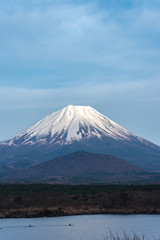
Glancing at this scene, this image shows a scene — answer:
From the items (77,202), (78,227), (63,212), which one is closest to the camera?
(78,227)

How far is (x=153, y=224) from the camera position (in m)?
51.2

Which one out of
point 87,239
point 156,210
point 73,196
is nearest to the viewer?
point 87,239

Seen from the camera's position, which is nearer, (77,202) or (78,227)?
(78,227)

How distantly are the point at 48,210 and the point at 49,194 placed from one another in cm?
1496

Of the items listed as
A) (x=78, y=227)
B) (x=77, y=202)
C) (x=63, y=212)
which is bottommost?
(x=78, y=227)

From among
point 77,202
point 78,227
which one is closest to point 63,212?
point 77,202

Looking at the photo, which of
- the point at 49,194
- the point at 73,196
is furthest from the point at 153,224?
the point at 49,194

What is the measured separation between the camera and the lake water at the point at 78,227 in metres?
46.7

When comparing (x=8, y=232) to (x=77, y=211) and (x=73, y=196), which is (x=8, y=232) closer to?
(x=77, y=211)

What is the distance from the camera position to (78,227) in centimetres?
5116

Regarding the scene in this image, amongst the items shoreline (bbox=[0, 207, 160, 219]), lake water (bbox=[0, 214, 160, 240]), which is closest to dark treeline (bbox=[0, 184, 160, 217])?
shoreline (bbox=[0, 207, 160, 219])

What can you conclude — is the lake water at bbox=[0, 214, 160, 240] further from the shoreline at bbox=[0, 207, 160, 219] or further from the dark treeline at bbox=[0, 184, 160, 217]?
the dark treeline at bbox=[0, 184, 160, 217]

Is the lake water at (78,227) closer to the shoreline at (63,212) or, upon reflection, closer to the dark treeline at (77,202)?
the shoreline at (63,212)

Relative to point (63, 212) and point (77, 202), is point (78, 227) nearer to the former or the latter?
point (63, 212)
